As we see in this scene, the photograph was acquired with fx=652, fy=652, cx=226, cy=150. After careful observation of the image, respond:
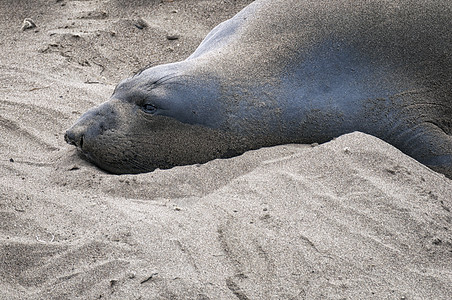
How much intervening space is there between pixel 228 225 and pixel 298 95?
1.12 m

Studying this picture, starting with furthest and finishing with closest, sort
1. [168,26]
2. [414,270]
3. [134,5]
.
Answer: [134,5]
[168,26]
[414,270]

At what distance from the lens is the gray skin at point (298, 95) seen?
11.7 feet

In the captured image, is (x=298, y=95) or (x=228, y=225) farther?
(x=298, y=95)

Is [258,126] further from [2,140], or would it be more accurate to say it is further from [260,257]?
[2,140]

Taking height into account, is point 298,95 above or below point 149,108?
above

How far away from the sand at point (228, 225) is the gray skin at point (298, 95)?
0.17m

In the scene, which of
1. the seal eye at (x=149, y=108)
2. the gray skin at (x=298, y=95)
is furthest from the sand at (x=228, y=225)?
the seal eye at (x=149, y=108)

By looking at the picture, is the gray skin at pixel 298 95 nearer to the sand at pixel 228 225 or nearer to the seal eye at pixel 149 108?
the seal eye at pixel 149 108

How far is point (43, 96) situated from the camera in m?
4.49

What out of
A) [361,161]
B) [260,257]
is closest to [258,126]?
[361,161]

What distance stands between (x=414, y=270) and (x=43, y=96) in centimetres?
291

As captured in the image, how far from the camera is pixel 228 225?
9.21 feet

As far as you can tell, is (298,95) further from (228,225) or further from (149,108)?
(228,225)

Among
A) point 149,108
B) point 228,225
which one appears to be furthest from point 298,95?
point 228,225
